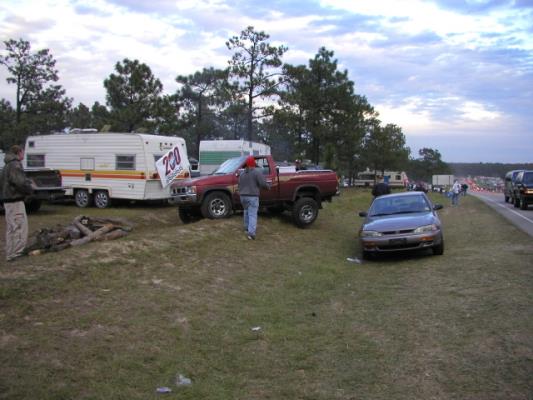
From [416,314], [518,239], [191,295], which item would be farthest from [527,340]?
[518,239]

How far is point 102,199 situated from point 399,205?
36.0 ft

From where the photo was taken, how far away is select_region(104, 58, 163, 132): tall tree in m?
38.2

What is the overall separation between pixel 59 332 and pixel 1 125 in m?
33.0

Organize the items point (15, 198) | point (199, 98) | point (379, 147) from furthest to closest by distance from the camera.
Answer: 1. point (379, 147)
2. point (199, 98)
3. point (15, 198)

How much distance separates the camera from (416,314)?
22.5 feet

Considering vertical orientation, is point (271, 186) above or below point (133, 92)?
below

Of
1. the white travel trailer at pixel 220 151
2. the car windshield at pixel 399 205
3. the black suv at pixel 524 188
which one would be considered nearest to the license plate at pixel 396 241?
the car windshield at pixel 399 205

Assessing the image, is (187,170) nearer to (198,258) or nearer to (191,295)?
(198,258)

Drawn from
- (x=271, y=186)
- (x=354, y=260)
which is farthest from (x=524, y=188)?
(x=354, y=260)

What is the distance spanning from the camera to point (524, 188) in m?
25.8

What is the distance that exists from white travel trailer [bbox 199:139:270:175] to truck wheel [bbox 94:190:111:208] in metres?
8.09

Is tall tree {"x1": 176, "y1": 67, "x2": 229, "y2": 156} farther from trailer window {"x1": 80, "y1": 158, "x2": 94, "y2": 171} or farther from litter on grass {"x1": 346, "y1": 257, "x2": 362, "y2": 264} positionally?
litter on grass {"x1": 346, "y1": 257, "x2": 362, "y2": 264}

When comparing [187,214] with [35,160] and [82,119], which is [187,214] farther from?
[82,119]

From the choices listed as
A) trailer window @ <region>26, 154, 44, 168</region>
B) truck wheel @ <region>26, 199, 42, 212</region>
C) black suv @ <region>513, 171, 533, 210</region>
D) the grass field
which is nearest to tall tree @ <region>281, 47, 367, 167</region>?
black suv @ <region>513, 171, 533, 210</region>
